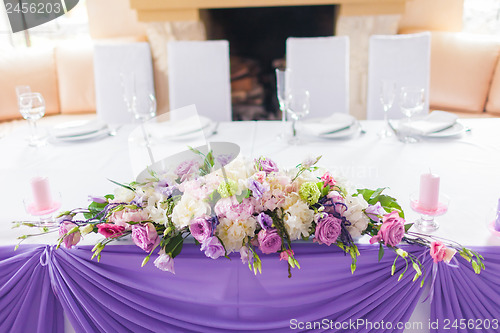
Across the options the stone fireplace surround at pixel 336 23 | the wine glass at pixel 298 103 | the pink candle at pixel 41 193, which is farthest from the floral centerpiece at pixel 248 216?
the stone fireplace surround at pixel 336 23

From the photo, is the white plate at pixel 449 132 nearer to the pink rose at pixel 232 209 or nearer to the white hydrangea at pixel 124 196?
the pink rose at pixel 232 209

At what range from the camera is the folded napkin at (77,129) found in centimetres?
180

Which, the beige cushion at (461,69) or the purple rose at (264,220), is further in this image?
the beige cushion at (461,69)

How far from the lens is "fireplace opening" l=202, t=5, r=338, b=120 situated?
365 centimetres

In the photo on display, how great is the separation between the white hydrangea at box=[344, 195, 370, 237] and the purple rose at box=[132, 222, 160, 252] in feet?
1.30

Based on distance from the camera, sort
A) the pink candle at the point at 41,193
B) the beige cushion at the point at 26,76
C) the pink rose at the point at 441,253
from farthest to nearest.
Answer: the beige cushion at the point at 26,76
the pink candle at the point at 41,193
the pink rose at the point at 441,253

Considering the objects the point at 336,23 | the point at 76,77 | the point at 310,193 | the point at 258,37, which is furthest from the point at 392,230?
the point at 258,37

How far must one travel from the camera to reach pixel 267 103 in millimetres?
4035

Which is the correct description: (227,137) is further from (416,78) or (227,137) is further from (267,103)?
(267,103)

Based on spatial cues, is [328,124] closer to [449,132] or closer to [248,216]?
[449,132]

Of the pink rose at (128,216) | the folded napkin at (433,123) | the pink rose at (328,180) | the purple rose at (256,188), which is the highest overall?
the purple rose at (256,188)

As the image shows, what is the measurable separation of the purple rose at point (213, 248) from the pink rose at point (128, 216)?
157 millimetres

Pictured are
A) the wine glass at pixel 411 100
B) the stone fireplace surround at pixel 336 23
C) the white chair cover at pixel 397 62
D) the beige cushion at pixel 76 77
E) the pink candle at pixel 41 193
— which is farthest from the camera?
the beige cushion at pixel 76 77

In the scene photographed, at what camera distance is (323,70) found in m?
2.28
